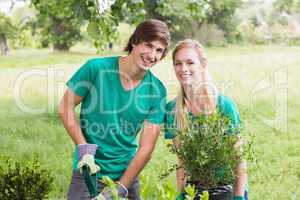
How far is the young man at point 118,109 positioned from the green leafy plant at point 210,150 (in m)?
0.49

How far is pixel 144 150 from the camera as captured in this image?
231 centimetres

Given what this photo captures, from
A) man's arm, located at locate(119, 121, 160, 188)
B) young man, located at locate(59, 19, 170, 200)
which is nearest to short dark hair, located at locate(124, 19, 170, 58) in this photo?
young man, located at locate(59, 19, 170, 200)

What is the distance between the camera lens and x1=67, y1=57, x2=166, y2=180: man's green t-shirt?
2361 millimetres

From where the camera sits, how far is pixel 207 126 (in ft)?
5.93

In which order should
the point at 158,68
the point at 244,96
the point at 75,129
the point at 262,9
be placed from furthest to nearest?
the point at 262,9, the point at 158,68, the point at 244,96, the point at 75,129

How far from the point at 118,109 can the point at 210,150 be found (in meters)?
0.70

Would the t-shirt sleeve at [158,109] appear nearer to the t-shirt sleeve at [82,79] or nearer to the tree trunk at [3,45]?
the t-shirt sleeve at [82,79]

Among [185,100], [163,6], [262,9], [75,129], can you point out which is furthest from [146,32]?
[262,9]

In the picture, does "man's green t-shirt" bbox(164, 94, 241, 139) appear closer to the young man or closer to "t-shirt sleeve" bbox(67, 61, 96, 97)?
the young man

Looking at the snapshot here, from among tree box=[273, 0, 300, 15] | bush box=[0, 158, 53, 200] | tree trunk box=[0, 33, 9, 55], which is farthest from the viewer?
tree trunk box=[0, 33, 9, 55]

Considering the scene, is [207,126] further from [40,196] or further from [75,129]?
[40,196]

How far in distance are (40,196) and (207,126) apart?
1189 millimetres

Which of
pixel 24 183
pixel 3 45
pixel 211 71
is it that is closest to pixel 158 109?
pixel 24 183

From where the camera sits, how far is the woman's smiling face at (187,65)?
2.13m
